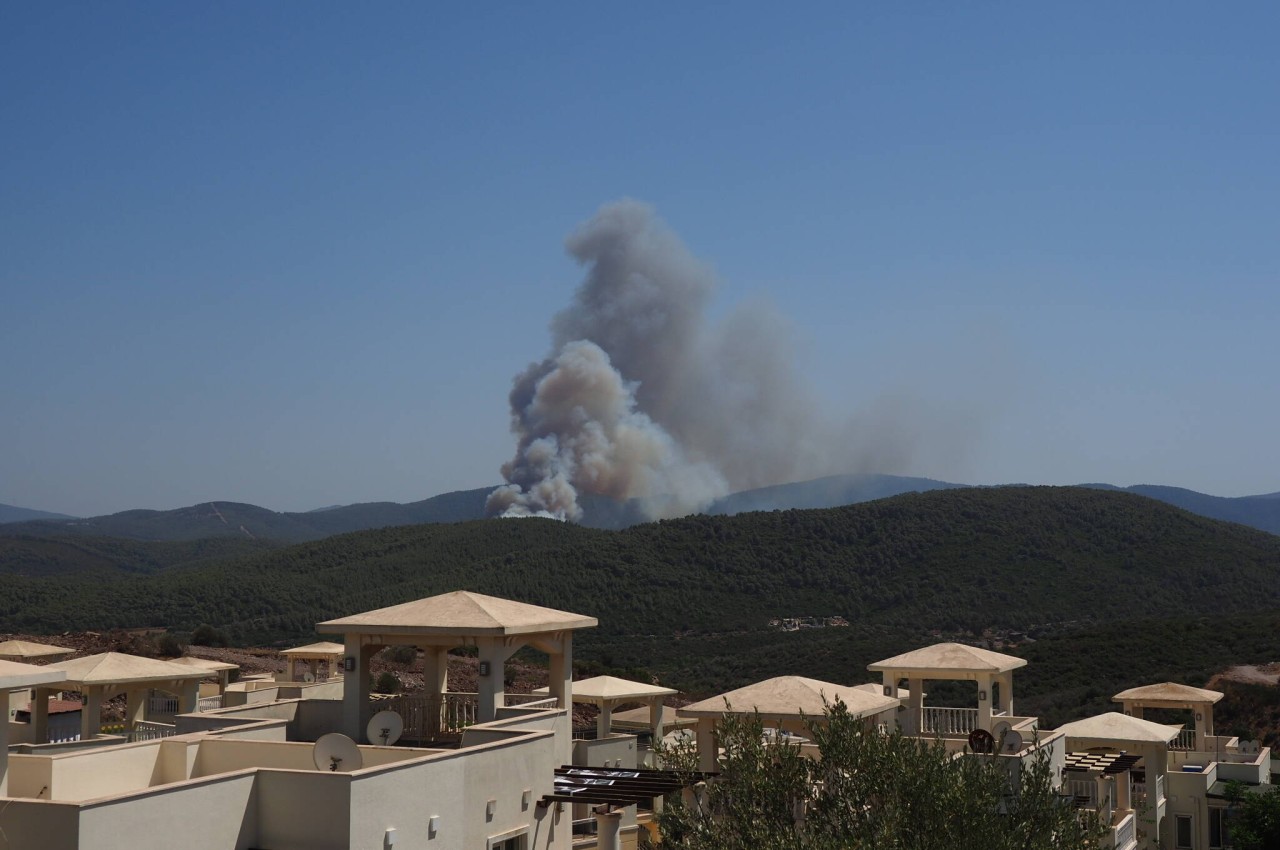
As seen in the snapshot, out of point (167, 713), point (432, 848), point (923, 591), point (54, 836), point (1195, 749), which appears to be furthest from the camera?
point (923, 591)

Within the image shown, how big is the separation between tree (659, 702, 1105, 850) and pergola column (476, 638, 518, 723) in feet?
7.65

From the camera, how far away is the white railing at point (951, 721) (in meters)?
21.5

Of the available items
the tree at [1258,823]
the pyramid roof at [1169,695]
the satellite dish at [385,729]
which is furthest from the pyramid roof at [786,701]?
the pyramid roof at [1169,695]

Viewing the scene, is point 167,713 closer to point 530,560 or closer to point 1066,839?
point 1066,839

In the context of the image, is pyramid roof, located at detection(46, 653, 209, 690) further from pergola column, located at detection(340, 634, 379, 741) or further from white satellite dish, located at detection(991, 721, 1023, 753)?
white satellite dish, located at detection(991, 721, 1023, 753)

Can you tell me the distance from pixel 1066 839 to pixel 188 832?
7.91 metres

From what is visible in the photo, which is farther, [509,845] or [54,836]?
[509,845]

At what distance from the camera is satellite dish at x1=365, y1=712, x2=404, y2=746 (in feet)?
47.7

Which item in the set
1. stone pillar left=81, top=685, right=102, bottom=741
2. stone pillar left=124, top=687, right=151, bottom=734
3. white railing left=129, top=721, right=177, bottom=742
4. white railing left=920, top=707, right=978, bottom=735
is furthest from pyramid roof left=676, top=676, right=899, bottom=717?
stone pillar left=124, top=687, right=151, bottom=734

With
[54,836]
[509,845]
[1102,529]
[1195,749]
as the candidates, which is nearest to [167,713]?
[509,845]

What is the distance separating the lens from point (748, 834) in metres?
12.6

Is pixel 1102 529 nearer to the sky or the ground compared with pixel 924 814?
nearer to the sky

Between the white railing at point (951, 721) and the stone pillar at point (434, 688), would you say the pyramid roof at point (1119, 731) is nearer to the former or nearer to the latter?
the white railing at point (951, 721)

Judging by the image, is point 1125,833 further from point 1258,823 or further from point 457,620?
point 457,620
